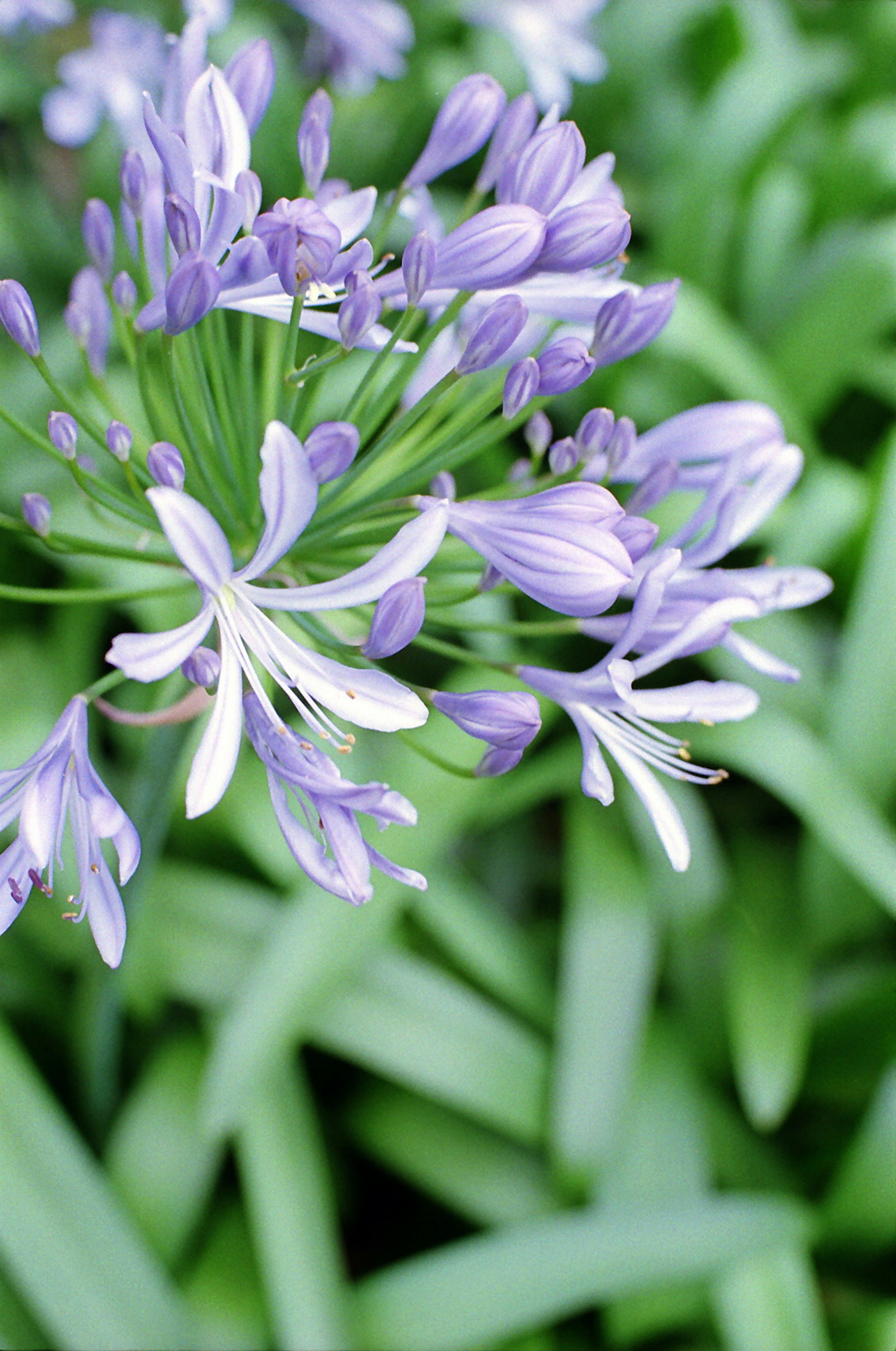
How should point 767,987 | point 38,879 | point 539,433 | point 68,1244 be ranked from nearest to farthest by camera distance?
1. point 38,879
2. point 539,433
3. point 68,1244
4. point 767,987

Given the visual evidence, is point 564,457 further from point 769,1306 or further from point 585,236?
point 769,1306

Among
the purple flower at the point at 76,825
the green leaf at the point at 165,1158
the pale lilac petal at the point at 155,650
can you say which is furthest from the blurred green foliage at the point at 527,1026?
the pale lilac petal at the point at 155,650

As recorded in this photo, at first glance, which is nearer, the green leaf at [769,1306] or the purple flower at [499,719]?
the purple flower at [499,719]

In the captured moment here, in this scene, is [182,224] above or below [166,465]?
above

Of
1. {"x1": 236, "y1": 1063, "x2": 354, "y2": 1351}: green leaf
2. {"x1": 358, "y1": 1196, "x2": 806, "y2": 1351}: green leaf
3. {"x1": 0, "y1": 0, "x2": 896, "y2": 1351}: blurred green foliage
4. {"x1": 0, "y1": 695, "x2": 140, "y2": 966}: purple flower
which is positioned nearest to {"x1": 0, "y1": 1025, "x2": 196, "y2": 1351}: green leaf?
{"x1": 0, "y1": 0, "x2": 896, "y2": 1351}: blurred green foliage

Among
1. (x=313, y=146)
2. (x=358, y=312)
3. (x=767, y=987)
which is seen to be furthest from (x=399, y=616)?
(x=767, y=987)

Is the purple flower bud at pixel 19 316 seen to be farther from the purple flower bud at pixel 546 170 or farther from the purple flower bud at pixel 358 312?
the purple flower bud at pixel 546 170

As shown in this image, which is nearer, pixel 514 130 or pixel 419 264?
pixel 419 264

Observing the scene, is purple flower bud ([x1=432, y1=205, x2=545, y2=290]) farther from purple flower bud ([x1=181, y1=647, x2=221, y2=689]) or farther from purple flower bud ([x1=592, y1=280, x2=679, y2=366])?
purple flower bud ([x1=181, y1=647, x2=221, y2=689])
